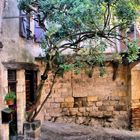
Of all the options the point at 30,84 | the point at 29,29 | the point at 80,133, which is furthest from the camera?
the point at 30,84

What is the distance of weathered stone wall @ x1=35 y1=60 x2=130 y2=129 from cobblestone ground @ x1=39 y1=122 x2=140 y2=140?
0.42 metres

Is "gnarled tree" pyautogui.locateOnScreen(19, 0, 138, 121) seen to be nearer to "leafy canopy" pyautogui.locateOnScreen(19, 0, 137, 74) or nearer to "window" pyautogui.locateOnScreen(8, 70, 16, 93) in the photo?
"leafy canopy" pyautogui.locateOnScreen(19, 0, 137, 74)

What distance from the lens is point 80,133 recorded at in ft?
42.7

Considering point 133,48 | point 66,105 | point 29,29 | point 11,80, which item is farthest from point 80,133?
point 133,48

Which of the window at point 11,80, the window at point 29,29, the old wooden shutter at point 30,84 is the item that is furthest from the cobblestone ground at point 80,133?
Answer: the window at point 29,29

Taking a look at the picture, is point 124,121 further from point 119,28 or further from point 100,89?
point 119,28

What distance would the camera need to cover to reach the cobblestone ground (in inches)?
482

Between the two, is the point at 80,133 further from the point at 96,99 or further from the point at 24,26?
the point at 24,26

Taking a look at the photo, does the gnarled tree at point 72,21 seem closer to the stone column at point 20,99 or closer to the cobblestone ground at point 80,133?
the stone column at point 20,99

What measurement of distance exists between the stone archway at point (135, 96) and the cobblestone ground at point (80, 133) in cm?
51

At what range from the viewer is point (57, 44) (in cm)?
960

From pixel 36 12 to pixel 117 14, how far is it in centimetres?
212

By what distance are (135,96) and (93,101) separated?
1610 mm

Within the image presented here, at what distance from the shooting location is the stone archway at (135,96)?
1420 cm
